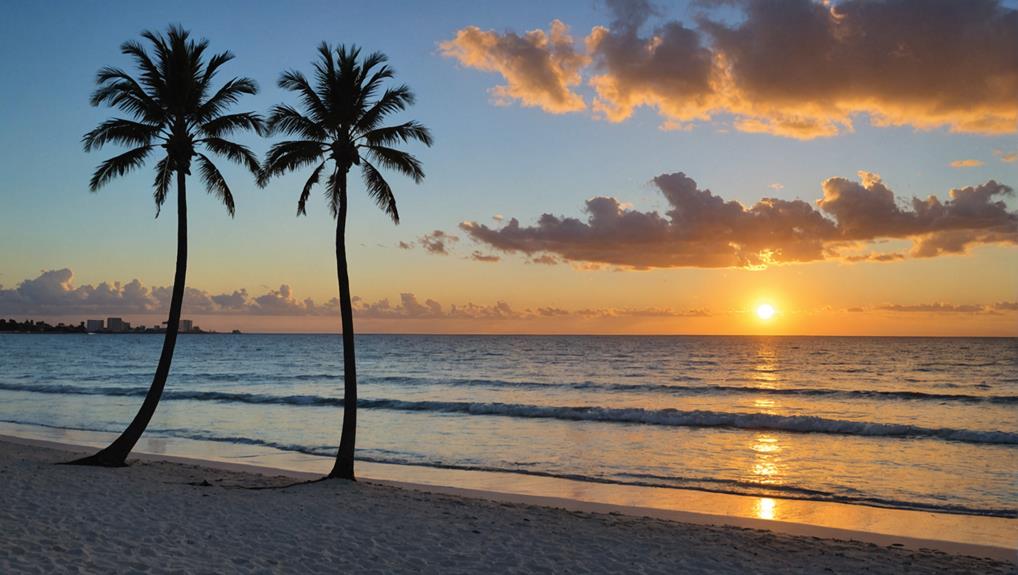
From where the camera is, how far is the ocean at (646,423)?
19.2m

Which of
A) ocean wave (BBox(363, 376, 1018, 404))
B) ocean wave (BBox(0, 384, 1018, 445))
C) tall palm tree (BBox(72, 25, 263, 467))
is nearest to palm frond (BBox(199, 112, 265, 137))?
tall palm tree (BBox(72, 25, 263, 467))

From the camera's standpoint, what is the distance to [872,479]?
1894 centimetres

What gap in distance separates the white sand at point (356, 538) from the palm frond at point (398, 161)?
23.0 ft

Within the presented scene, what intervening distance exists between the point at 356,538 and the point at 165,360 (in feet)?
29.6

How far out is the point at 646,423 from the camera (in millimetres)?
32188

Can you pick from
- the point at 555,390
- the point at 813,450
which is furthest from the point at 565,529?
the point at 555,390

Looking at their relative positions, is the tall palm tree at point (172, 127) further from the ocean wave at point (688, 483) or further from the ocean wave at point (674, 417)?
the ocean wave at point (674, 417)

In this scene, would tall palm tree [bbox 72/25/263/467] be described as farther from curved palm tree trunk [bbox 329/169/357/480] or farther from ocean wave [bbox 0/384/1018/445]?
ocean wave [bbox 0/384/1018/445]

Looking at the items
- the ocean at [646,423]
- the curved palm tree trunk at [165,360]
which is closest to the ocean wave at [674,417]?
the ocean at [646,423]

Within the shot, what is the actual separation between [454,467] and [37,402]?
3254cm

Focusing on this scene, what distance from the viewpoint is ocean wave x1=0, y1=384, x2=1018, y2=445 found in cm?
2825

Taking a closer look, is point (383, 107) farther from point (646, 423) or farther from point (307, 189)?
point (646, 423)

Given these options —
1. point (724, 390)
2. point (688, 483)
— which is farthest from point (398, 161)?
point (724, 390)

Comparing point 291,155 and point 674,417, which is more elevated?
point 291,155
